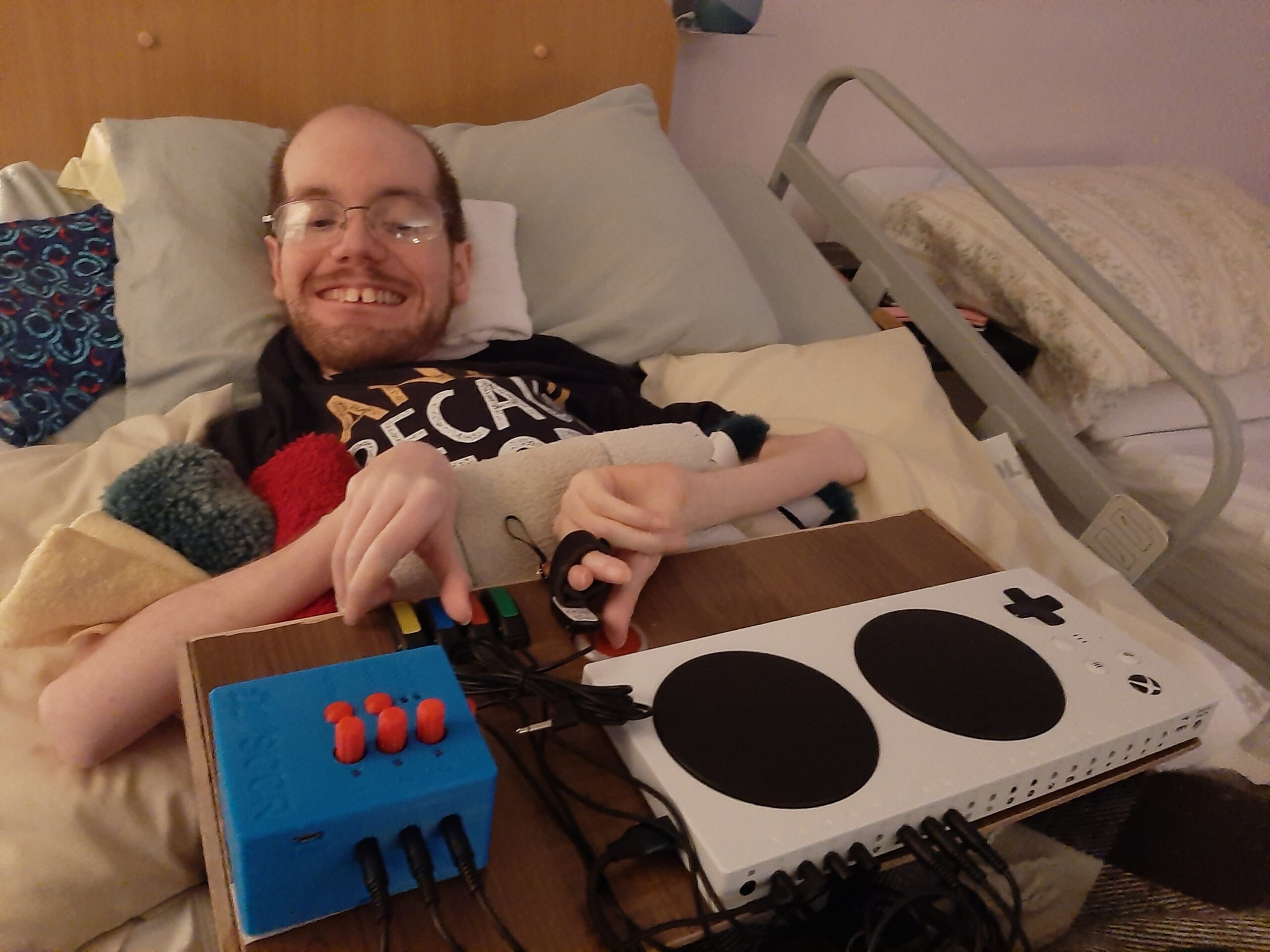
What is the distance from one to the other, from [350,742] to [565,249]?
44.5 inches

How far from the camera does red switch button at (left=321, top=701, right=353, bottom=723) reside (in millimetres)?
428

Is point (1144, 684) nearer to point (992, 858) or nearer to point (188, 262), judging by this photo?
point (992, 858)

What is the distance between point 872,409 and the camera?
3.88 feet

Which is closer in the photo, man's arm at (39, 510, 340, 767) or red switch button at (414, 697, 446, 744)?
red switch button at (414, 697, 446, 744)

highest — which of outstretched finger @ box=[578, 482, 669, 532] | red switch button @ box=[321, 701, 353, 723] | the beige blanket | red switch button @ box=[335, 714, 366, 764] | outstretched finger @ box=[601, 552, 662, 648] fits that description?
red switch button @ box=[335, 714, 366, 764]

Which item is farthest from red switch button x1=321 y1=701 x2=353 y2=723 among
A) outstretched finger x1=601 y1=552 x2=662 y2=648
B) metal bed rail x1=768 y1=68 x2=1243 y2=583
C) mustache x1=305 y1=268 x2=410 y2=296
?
metal bed rail x1=768 y1=68 x2=1243 y2=583

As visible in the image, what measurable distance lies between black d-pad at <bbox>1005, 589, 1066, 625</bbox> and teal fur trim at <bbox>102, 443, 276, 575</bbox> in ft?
2.25

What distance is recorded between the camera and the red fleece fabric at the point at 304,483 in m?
0.77

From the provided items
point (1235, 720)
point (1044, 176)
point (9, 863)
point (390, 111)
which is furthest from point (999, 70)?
point (9, 863)

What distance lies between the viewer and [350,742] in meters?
0.40

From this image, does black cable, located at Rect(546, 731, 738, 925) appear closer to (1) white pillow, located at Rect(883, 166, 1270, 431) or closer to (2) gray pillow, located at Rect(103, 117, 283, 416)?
(2) gray pillow, located at Rect(103, 117, 283, 416)

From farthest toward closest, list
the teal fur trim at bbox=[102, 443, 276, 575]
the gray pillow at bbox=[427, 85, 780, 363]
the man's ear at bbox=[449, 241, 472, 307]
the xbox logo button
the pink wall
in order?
the pink wall, the gray pillow at bbox=[427, 85, 780, 363], the man's ear at bbox=[449, 241, 472, 307], the teal fur trim at bbox=[102, 443, 276, 575], the xbox logo button

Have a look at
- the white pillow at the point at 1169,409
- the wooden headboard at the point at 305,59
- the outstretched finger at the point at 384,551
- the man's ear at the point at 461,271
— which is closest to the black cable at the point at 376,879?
the outstretched finger at the point at 384,551

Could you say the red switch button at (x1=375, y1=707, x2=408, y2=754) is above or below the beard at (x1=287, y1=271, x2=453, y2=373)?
above
